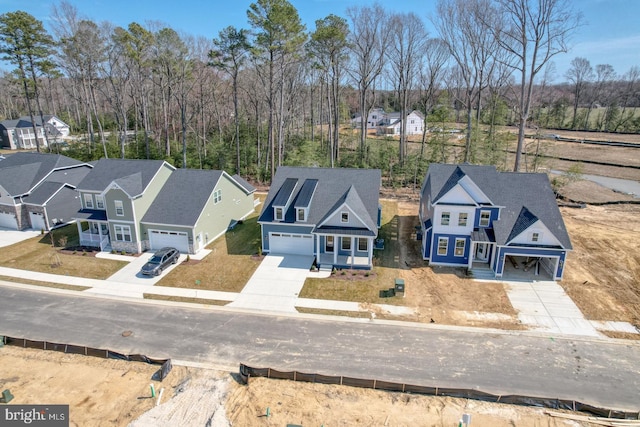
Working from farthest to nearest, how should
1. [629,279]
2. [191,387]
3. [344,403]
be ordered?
[629,279] < [191,387] < [344,403]

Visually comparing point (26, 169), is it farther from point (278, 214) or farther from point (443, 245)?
point (443, 245)

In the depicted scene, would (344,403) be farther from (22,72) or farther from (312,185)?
(22,72)

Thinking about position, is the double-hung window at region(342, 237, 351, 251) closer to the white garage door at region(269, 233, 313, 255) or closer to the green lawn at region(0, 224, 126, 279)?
the white garage door at region(269, 233, 313, 255)

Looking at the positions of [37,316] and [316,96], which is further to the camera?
[316,96]

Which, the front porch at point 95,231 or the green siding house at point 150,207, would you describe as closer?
the green siding house at point 150,207

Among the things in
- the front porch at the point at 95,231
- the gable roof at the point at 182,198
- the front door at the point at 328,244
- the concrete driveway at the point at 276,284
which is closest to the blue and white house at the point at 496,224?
the front door at the point at 328,244

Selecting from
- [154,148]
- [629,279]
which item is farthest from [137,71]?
[629,279]

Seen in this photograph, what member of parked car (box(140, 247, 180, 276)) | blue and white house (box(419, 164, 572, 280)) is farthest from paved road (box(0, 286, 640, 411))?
blue and white house (box(419, 164, 572, 280))

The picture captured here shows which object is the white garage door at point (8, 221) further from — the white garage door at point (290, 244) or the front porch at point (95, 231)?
the white garage door at point (290, 244)
